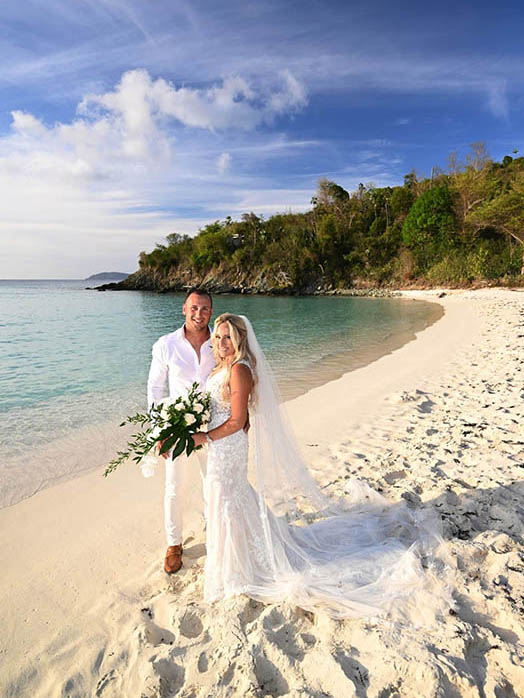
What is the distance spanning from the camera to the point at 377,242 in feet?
175

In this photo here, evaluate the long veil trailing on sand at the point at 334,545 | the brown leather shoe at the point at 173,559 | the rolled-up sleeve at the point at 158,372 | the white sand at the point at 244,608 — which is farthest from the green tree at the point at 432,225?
the brown leather shoe at the point at 173,559

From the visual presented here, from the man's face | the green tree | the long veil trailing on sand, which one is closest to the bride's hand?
the long veil trailing on sand

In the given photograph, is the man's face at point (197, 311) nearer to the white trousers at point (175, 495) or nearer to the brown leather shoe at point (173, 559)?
the white trousers at point (175, 495)

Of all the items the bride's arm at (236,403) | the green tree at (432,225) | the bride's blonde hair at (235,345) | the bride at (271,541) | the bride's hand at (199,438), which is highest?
the green tree at (432,225)

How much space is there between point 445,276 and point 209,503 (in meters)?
43.1

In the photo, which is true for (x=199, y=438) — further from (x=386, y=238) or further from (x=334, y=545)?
(x=386, y=238)

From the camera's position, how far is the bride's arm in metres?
2.73

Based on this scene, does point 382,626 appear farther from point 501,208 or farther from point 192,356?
point 501,208

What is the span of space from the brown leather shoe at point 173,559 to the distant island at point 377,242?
38919 millimetres

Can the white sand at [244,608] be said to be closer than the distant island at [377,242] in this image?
Yes

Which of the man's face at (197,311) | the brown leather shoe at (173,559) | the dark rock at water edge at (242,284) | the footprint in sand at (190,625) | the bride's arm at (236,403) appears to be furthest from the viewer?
the dark rock at water edge at (242,284)

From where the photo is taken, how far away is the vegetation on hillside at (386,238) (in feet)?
128

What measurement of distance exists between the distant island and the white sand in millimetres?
36508

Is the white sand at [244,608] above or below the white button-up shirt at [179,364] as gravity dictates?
below
